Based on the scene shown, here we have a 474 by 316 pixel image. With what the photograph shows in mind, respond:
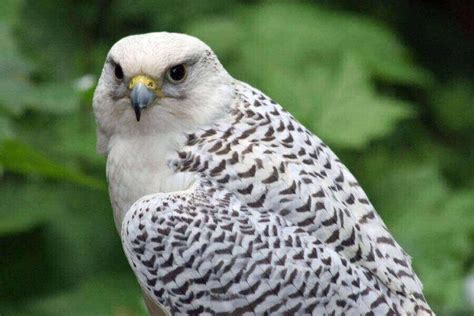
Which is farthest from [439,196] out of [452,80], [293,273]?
[293,273]

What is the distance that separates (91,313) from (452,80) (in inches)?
129

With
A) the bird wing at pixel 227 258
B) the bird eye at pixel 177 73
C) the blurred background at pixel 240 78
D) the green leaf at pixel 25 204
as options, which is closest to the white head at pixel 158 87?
the bird eye at pixel 177 73

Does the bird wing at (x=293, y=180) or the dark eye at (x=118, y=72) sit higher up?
the dark eye at (x=118, y=72)

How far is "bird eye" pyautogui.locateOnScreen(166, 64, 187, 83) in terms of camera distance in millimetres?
4000

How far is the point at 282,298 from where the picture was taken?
3.91m

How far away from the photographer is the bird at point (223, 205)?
12.8ft

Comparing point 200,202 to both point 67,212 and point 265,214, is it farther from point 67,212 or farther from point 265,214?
point 67,212

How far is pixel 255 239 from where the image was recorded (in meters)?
3.91

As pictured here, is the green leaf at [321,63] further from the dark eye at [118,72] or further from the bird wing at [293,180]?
the dark eye at [118,72]

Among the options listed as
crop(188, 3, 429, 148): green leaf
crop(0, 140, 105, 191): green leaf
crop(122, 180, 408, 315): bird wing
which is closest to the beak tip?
crop(122, 180, 408, 315): bird wing

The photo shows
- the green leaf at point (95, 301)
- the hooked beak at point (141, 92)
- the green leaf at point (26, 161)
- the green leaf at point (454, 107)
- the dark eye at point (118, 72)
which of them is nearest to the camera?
the hooked beak at point (141, 92)

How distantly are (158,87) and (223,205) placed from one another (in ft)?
1.51

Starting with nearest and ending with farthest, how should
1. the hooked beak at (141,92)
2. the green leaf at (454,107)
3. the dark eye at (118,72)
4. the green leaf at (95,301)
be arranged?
the hooked beak at (141,92) < the dark eye at (118,72) < the green leaf at (95,301) < the green leaf at (454,107)

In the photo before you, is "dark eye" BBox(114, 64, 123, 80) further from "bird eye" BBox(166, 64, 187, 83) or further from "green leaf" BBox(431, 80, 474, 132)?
"green leaf" BBox(431, 80, 474, 132)
